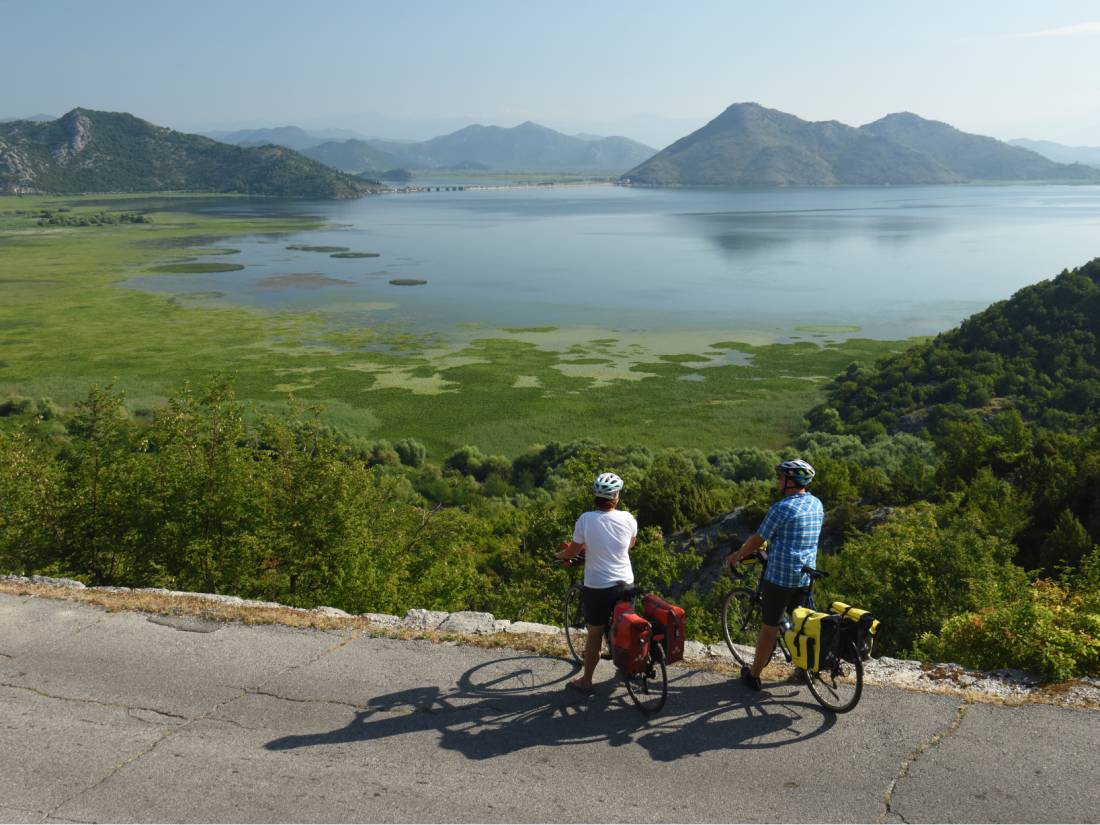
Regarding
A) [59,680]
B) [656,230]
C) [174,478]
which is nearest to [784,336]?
[174,478]

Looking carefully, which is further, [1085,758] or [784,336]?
[784,336]

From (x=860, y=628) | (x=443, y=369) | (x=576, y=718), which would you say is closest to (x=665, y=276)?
(x=443, y=369)

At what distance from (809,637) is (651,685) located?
159 cm

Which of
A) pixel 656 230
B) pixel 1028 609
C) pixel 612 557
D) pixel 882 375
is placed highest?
pixel 656 230

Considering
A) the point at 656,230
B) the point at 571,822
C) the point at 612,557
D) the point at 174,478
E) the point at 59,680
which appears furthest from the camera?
the point at 656,230

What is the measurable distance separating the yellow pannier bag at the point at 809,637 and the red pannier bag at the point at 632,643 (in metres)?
1.35

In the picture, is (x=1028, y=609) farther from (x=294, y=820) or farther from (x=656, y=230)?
(x=656, y=230)

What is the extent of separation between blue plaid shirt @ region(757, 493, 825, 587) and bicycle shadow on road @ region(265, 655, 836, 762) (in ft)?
4.02

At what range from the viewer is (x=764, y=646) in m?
7.68

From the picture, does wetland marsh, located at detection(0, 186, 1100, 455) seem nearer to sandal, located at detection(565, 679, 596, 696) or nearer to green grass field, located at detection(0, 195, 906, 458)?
green grass field, located at detection(0, 195, 906, 458)

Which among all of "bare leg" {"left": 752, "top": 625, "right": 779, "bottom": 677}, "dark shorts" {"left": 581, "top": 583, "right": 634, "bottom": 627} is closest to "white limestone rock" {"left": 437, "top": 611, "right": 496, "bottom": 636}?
"dark shorts" {"left": 581, "top": 583, "right": 634, "bottom": 627}

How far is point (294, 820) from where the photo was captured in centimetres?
603

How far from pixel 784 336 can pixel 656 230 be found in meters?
112

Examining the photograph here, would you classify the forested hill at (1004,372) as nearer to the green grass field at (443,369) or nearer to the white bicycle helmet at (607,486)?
the green grass field at (443,369)
